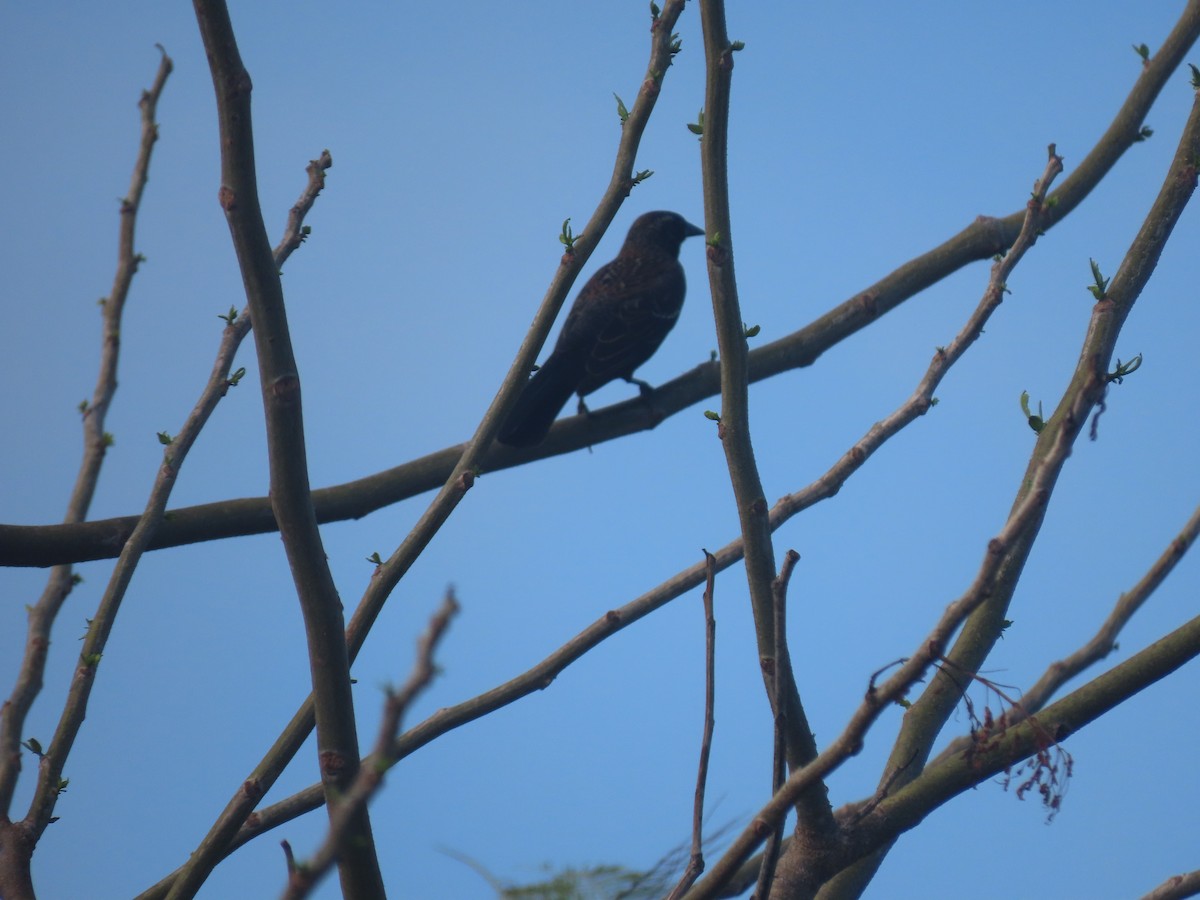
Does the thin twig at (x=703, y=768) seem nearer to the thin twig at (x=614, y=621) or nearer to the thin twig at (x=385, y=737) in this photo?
the thin twig at (x=614, y=621)

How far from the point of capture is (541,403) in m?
3.97

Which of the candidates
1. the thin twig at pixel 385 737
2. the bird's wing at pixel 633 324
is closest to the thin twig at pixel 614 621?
the thin twig at pixel 385 737

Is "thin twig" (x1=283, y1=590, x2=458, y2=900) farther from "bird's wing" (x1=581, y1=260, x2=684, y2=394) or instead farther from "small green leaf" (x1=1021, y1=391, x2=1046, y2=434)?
→ "bird's wing" (x1=581, y1=260, x2=684, y2=394)

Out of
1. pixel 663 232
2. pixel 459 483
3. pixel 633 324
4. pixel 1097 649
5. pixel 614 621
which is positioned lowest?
pixel 1097 649

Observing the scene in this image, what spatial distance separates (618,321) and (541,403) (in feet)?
3.58

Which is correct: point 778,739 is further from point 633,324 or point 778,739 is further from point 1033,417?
point 633,324

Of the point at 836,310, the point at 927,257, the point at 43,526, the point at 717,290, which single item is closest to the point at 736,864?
the point at 717,290

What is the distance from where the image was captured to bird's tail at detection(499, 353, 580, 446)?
3457 mm

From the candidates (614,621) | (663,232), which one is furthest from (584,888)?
(663,232)

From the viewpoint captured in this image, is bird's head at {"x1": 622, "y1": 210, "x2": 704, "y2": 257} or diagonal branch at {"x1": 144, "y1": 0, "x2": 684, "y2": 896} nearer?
diagonal branch at {"x1": 144, "y1": 0, "x2": 684, "y2": 896}

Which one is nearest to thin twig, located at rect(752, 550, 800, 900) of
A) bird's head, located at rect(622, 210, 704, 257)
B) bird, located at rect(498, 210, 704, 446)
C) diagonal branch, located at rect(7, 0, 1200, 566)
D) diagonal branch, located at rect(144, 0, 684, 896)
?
diagonal branch, located at rect(144, 0, 684, 896)

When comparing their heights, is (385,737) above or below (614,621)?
below

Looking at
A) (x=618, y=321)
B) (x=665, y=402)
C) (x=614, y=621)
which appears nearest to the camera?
(x=614, y=621)

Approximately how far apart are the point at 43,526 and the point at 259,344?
3.71ft
